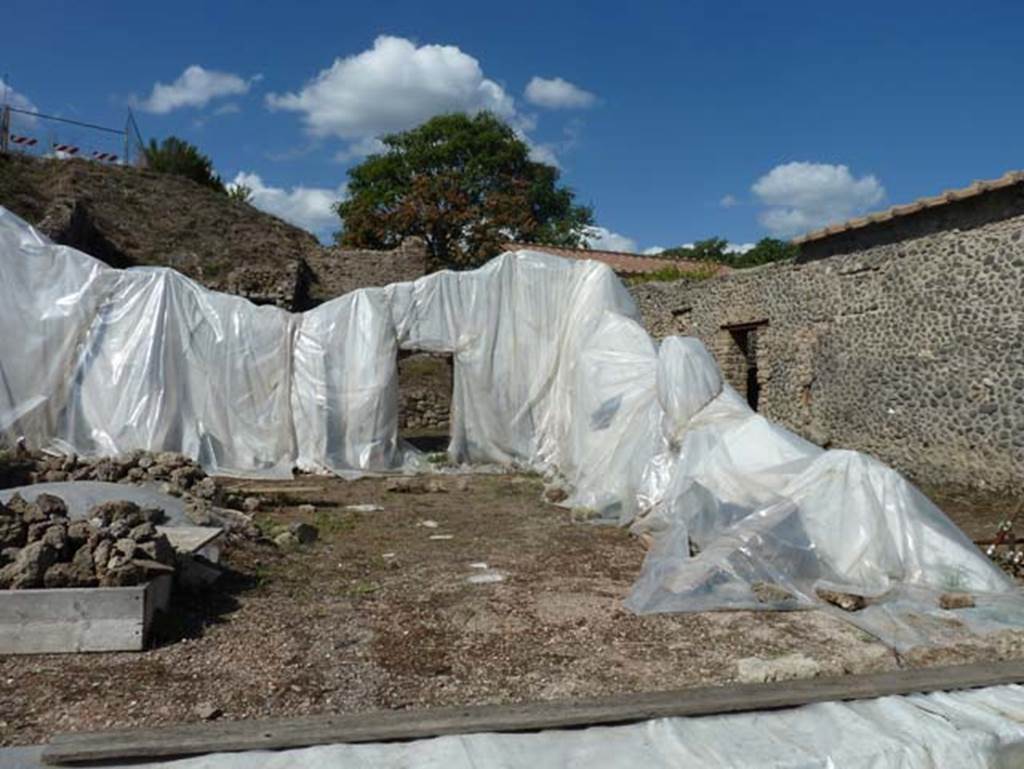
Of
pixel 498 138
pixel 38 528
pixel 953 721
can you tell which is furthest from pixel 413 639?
pixel 498 138

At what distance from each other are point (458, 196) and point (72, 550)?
25258 millimetres

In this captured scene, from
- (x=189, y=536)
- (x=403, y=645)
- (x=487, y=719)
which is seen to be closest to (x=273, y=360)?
(x=189, y=536)

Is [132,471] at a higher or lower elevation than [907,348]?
lower

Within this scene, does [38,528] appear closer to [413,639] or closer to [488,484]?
[413,639]

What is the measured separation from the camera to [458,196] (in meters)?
28.6

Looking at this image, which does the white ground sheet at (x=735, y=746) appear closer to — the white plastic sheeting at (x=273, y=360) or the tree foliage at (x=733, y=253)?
the white plastic sheeting at (x=273, y=360)

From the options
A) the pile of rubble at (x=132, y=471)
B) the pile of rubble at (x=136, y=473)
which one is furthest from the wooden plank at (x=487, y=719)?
the pile of rubble at (x=132, y=471)

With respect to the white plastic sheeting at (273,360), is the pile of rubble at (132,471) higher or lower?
lower

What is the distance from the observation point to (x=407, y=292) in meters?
11.8

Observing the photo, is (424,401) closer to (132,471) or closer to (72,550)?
(132,471)

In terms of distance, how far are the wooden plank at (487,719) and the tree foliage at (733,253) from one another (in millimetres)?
26575

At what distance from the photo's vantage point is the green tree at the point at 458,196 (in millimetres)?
28219

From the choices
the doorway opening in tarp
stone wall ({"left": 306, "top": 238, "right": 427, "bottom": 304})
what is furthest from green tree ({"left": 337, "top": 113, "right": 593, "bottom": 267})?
the doorway opening in tarp

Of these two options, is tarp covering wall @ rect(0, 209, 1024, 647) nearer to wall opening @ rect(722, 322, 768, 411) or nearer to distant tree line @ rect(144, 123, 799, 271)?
wall opening @ rect(722, 322, 768, 411)
